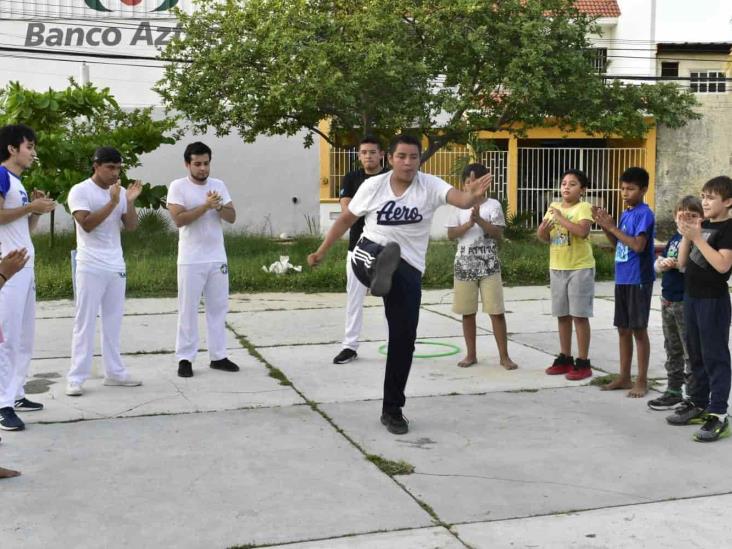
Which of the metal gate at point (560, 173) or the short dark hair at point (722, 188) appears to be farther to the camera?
the metal gate at point (560, 173)

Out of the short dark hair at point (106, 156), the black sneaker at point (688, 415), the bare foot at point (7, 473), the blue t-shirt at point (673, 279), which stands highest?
the short dark hair at point (106, 156)

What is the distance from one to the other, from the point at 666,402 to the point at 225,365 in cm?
340

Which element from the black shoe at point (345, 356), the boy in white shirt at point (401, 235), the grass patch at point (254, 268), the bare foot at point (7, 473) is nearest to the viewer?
the bare foot at point (7, 473)

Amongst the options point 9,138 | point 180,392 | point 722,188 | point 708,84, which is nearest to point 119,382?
point 180,392

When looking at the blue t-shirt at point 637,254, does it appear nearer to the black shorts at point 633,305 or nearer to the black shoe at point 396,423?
the black shorts at point 633,305

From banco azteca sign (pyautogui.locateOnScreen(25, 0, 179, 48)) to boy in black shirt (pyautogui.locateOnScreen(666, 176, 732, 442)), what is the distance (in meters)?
21.9

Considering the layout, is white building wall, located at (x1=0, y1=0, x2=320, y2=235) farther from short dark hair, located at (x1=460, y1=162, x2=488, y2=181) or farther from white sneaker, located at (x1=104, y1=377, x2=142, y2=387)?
short dark hair, located at (x1=460, y1=162, x2=488, y2=181)

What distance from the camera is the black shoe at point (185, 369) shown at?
6992 mm

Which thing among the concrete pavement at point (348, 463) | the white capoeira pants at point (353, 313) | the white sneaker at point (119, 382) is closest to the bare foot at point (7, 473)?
the concrete pavement at point (348, 463)

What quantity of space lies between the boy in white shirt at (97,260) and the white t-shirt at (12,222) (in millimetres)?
649

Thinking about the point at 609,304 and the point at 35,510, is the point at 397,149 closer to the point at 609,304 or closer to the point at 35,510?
the point at 35,510

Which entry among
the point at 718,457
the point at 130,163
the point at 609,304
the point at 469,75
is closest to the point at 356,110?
the point at 469,75

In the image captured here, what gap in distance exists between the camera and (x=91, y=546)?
375 cm

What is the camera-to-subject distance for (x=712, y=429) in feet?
17.3
